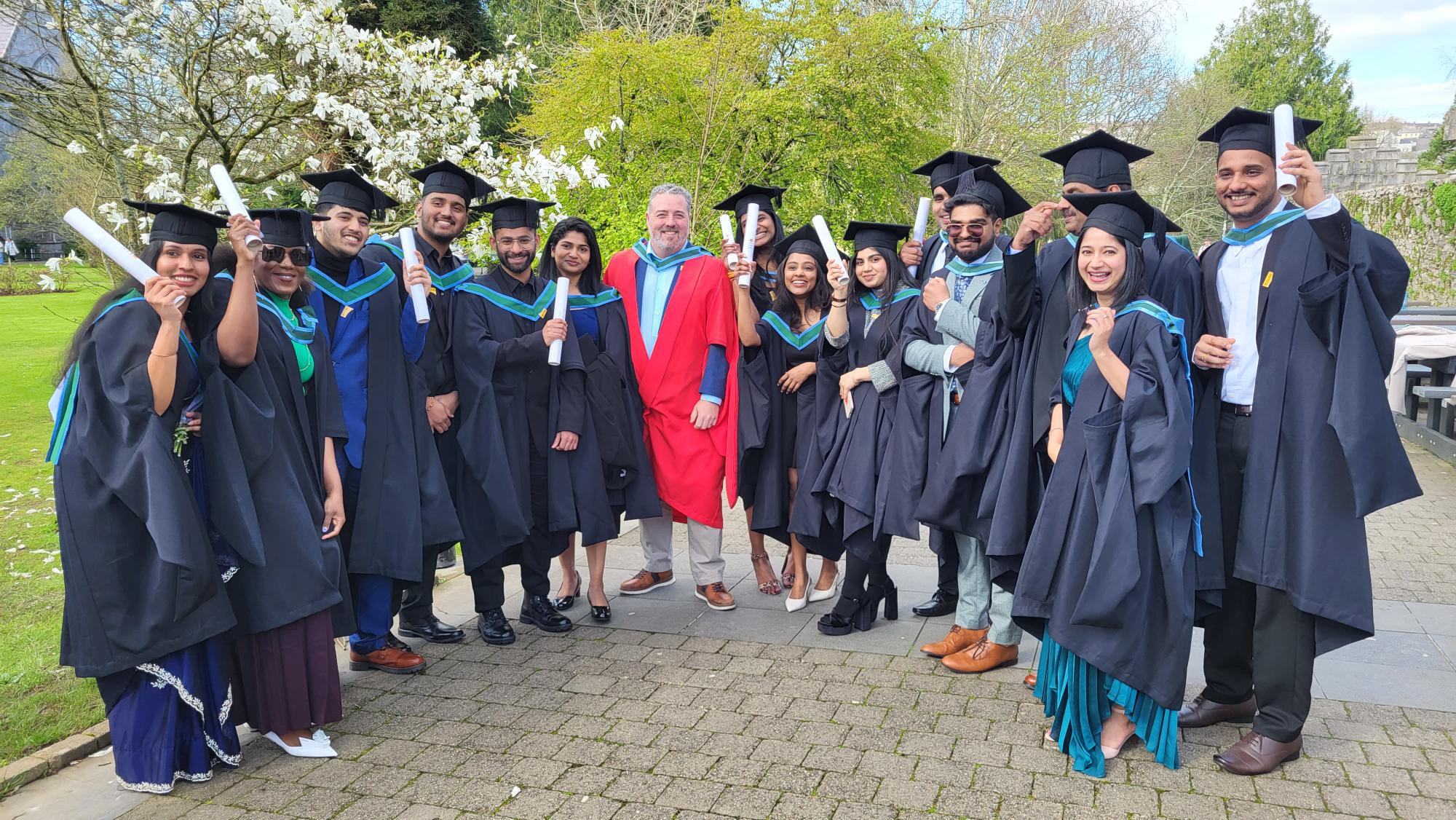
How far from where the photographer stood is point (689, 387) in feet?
17.0

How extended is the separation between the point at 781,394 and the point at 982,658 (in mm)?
1691

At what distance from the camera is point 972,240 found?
4.17 m

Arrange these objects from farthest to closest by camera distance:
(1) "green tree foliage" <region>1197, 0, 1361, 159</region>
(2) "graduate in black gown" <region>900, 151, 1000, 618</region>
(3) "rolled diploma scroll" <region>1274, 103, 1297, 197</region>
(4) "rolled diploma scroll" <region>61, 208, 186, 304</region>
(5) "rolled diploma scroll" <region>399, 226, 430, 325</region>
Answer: (1) "green tree foliage" <region>1197, 0, 1361, 159</region> < (2) "graduate in black gown" <region>900, 151, 1000, 618</region> < (5) "rolled diploma scroll" <region>399, 226, 430, 325</region> < (3) "rolled diploma scroll" <region>1274, 103, 1297, 197</region> < (4) "rolled diploma scroll" <region>61, 208, 186, 304</region>

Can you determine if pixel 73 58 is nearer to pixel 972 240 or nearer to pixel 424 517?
pixel 424 517

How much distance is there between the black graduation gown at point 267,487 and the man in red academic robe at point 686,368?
192 centimetres

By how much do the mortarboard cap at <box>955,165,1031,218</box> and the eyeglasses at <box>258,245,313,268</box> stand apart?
104 inches

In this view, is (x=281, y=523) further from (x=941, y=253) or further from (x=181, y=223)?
(x=941, y=253)

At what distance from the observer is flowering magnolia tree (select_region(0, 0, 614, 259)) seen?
562cm

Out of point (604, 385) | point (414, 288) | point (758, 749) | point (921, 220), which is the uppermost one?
point (921, 220)

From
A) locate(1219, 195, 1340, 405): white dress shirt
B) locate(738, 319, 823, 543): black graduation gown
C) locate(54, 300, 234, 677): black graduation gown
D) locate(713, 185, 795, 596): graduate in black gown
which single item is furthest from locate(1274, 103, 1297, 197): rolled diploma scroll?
locate(54, 300, 234, 677): black graduation gown

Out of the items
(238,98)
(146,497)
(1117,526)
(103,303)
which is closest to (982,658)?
(1117,526)

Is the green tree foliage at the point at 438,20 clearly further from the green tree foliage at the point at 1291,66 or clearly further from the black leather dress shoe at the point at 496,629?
the green tree foliage at the point at 1291,66

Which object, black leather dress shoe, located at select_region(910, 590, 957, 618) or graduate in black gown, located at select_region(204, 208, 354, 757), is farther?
black leather dress shoe, located at select_region(910, 590, 957, 618)

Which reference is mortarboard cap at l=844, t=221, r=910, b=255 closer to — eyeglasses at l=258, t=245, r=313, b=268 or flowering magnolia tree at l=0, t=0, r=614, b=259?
eyeglasses at l=258, t=245, r=313, b=268
